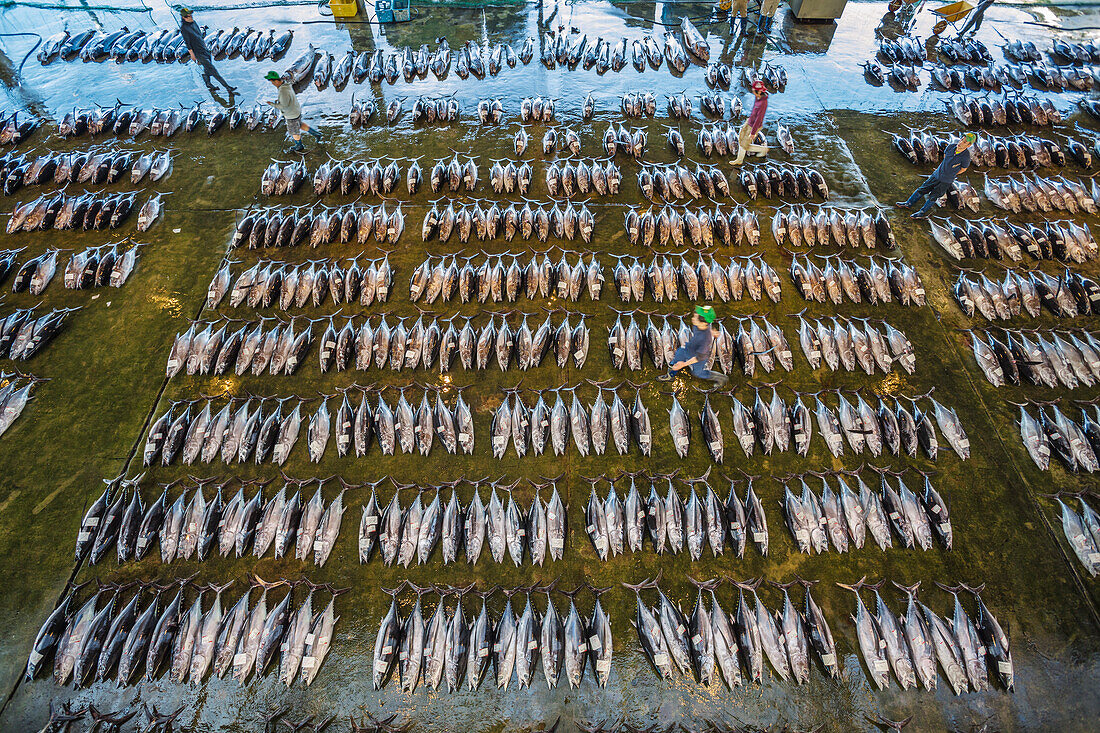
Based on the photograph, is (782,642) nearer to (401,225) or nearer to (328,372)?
(328,372)

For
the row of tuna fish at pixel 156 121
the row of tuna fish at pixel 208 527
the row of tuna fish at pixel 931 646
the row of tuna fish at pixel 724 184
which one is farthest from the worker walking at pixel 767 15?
the row of tuna fish at pixel 208 527

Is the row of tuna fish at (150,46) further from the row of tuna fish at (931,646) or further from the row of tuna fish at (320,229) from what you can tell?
the row of tuna fish at (931,646)

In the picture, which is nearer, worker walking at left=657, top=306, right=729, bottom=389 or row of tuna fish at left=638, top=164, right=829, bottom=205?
worker walking at left=657, top=306, right=729, bottom=389

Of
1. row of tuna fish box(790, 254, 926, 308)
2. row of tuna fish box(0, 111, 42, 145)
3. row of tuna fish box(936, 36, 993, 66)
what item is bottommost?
row of tuna fish box(0, 111, 42, 145)

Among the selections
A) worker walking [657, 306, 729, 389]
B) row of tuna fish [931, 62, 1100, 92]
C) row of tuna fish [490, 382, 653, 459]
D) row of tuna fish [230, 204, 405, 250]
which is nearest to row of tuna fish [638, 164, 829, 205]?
worker walking [657, 306, 729, 389]

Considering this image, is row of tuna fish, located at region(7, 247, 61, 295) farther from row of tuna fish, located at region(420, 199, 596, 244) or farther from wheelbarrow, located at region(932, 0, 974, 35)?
wheelbarrow, located at region(932, 0, 974, 35)

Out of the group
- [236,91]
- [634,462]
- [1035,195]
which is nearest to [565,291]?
[634,462]
